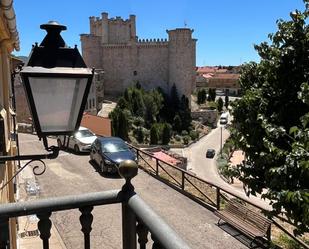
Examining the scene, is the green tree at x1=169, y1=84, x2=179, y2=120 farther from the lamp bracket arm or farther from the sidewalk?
the lamp bracket arm

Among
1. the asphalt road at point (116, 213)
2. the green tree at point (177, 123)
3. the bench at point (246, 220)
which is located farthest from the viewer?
the green tree at point (177, 123)

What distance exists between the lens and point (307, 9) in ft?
25.8

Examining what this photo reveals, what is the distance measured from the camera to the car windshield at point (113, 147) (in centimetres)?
1384

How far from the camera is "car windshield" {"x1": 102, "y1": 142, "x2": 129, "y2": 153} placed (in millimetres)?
13844

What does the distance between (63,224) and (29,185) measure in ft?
10.1

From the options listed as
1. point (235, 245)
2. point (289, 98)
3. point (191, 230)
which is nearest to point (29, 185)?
point (191, 230)

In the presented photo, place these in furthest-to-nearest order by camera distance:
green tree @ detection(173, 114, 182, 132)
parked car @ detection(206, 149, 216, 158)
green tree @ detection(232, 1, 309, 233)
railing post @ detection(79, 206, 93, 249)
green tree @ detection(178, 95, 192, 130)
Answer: green tree @ detection(178, 95, 192, 130), green tree @ detection(173, 114, 182, 132), parked car @ detection(206, 149, 216, 158), green tree @ detection(232, 1, 309, 233), railing post @ detection(79, 206, 93, 249)

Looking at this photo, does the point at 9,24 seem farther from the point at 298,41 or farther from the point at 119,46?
the point at 119,46

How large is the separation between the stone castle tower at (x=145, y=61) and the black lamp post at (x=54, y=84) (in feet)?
166

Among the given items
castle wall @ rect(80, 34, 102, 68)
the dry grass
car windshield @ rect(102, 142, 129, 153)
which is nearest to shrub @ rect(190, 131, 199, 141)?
castle wall @ rect(80, 34, 102, 68)

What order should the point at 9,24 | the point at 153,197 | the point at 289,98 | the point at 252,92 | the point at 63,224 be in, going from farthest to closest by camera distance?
the point at 153,197 → the point at 63,224 → the point at 252,92 → the point at 289,98 → the point at 9,24

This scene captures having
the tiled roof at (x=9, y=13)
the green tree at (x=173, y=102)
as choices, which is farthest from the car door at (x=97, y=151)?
the green tree at (x=173, y=102)

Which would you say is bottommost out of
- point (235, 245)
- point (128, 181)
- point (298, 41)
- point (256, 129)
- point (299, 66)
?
point (235, 245)

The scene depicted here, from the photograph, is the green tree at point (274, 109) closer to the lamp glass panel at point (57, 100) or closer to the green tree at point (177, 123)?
the lamp glass panel at point (57, 100)
